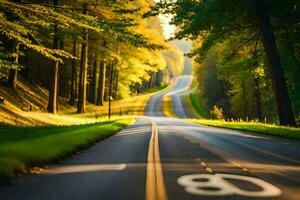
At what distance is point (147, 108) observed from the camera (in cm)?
7538

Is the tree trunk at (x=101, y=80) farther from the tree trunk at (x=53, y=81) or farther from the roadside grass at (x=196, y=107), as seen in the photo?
the tree trunk at (x=53, y=81)

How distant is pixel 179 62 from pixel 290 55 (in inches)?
5196

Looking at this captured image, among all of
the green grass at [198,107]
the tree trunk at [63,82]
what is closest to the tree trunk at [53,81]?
the tree trunk at [63,82]

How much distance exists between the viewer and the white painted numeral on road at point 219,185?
280 inches

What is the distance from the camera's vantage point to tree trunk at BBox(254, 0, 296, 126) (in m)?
24.1

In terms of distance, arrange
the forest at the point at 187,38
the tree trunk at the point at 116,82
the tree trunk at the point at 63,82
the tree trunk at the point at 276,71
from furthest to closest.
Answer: the tree trunk at the point at 116,82 → the tree trunk at the point at 63,82 → the tree trunk at the point at 276,71 → the forest at the point at 187,38

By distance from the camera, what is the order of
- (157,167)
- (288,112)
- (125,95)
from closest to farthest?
(157,167)
(288,112)
(125,95)

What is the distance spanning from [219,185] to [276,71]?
58.5 ft

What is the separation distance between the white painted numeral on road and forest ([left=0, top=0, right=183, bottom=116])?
862 cm

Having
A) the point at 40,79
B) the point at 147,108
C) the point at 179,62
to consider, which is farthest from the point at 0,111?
the point at 179,62

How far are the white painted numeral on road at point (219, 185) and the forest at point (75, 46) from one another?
862 cm

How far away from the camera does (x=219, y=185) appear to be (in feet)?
25.6

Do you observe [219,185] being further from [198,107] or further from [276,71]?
[198,107]

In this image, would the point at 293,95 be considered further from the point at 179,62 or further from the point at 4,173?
the point at 179,62
